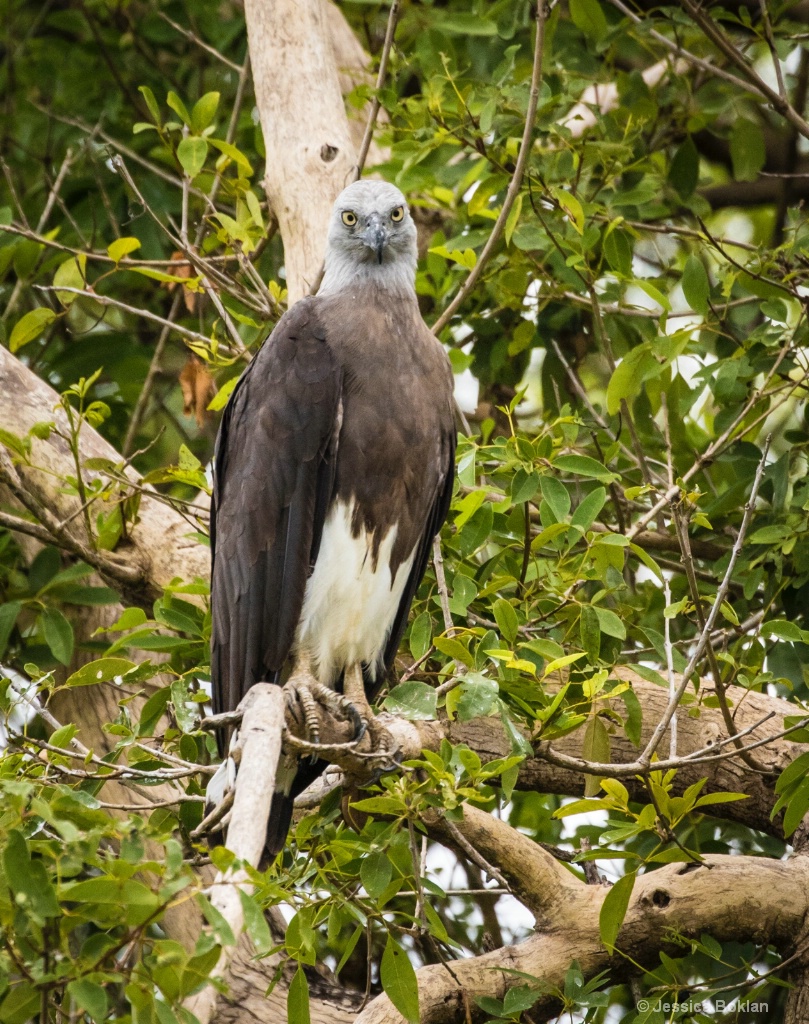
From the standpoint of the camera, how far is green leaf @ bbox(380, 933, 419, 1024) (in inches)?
120

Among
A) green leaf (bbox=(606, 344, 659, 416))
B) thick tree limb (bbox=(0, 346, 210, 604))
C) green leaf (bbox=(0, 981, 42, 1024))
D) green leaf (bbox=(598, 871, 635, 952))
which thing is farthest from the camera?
thick tree limb (bbox=(0, 346, 210, 604))

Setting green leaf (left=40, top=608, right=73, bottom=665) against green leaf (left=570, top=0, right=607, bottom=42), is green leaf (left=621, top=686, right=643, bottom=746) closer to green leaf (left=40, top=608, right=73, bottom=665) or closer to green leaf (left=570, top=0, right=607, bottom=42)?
green leaf (left=40, top=608, right=73, bottom=665)

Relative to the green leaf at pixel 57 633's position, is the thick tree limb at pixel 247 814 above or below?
above

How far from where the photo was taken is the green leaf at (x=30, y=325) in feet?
13.6

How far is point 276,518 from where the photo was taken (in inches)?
149

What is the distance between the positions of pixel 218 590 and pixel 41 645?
1.17 m

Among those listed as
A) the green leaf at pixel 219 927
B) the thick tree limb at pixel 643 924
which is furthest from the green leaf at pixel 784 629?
the green leaf at pixel 219 927

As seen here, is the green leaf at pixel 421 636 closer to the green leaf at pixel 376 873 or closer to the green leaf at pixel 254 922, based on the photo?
the green leaf at pixel 376 873

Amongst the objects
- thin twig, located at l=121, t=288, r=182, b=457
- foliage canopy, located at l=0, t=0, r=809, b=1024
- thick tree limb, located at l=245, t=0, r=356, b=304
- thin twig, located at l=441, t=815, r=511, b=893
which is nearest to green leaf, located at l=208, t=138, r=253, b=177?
foliage canopy, located at l=0, t=0, r=809, b=1024

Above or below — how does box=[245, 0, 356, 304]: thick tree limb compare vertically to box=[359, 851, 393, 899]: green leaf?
above

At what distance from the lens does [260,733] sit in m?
2.57

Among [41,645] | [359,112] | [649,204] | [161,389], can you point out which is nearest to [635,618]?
[649,204]

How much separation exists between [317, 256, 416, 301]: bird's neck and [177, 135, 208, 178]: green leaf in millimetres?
533

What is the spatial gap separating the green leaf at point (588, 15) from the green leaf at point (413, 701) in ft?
8.58
